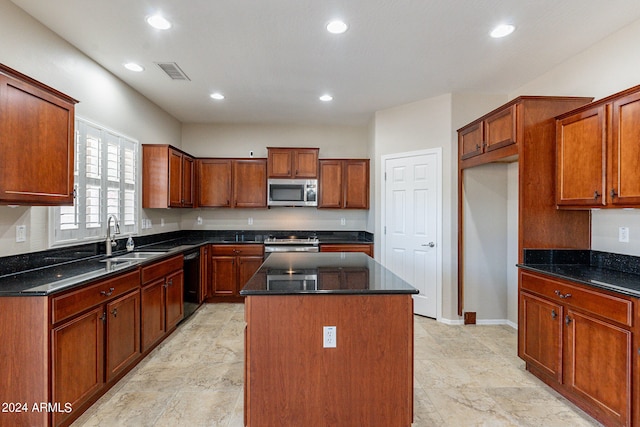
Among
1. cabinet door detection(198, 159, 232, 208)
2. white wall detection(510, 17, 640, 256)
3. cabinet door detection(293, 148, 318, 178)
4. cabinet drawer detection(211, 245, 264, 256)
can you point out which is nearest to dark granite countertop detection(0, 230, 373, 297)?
cabinet drawer detection(211, 245, 264, 256)

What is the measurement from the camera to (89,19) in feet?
8.01

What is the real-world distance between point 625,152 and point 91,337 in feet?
12.5

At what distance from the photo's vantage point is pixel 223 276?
4770 mm

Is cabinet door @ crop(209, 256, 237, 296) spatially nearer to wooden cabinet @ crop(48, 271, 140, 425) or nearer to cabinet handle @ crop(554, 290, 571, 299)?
wooden cabinet @ crop(48, 271, 140, 425)

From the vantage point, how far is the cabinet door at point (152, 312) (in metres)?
2.93

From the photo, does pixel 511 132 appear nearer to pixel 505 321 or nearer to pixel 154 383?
pixel 505 321

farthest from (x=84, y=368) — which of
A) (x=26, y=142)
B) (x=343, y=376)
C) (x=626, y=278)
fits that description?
(x=626, y=278)

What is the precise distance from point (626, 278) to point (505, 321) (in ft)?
6.22

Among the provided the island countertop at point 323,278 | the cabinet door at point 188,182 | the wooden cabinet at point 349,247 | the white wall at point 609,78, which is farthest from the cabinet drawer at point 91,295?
the white wall at point 609,78

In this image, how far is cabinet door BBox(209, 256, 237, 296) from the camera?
4766 mm

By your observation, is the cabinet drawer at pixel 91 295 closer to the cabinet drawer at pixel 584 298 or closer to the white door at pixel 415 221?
the white door at pixel 415 221

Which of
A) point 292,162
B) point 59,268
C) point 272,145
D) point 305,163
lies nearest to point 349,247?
point 305,163

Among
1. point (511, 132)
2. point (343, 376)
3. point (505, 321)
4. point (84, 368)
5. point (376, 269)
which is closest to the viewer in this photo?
point (343, 376)

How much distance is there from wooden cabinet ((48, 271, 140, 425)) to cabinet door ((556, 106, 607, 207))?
3.58 m
